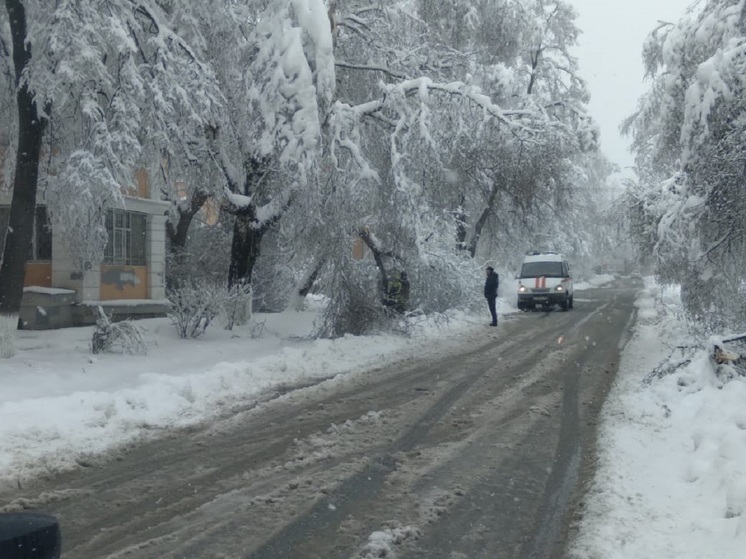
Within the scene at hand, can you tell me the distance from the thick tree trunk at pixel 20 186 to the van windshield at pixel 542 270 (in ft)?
69.0

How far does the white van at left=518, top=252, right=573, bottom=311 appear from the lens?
91.6ft

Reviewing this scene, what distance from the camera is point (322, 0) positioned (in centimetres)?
1357

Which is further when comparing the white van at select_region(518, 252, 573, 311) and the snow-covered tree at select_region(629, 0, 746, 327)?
the white van at select_region(518, 252, 573, 311)

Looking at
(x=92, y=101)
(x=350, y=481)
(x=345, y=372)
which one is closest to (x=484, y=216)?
(x=345, y=372)

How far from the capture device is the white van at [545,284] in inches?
1099

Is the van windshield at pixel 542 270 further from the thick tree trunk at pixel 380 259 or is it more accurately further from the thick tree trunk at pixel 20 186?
the thick tree trunk at pixel 20 186

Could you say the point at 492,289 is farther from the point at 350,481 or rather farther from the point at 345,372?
the point at 350,481

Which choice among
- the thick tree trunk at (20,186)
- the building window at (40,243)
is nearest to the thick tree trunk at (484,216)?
the thick tree trunk at (20,186)

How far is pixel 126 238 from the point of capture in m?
20.0

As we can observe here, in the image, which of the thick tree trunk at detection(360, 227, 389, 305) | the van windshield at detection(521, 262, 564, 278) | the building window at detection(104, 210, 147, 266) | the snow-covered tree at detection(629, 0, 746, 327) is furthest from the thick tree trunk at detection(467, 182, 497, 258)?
the building window at detection(104, 210, 147, 266)

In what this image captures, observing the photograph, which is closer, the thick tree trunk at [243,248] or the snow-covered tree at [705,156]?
the snow-covered tree at [705,156]

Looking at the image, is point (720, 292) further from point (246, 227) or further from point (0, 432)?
point (0, 432)

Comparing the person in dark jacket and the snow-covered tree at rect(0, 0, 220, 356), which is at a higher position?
the snow-covered tree at rect(0, 0, 220, 356)

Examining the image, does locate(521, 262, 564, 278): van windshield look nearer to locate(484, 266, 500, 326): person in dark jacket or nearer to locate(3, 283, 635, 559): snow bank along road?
locate(484, 266, 500, 326): person in dark jacket
